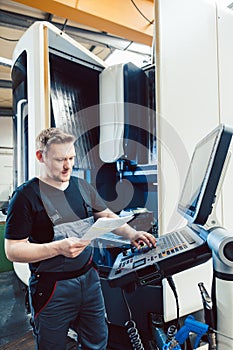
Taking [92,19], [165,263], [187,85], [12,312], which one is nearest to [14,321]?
[12,312]

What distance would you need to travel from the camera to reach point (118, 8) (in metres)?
2.73

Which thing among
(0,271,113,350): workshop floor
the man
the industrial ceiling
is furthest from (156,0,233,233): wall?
(0,271,113,350): workshop floor

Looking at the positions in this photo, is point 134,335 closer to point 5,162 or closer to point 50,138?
point 50,138

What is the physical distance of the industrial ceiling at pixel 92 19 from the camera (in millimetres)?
2490

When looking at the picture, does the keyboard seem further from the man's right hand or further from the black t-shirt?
the black t-shirt

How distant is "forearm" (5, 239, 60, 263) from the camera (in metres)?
1.17

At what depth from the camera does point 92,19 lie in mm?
2621

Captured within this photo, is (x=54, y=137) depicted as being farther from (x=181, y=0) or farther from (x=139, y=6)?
(x=139, y=6)

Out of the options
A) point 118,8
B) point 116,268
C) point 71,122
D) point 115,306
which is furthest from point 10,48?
point 116,268

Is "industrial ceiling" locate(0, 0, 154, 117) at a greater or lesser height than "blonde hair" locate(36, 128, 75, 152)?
greater

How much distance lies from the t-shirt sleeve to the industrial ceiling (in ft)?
6.24

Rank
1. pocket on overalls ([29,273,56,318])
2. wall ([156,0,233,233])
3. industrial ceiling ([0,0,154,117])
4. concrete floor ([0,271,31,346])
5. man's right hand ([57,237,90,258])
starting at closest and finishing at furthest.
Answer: man's right hand ([57,237,90,258]) < pocket on overalls ([29,273,56,318]) < wall ([156,0,233,233]) < concrete floor ([0,271,31,346]) < industrial ceiling ([0,0,154,117])

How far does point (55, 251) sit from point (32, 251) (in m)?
0.10

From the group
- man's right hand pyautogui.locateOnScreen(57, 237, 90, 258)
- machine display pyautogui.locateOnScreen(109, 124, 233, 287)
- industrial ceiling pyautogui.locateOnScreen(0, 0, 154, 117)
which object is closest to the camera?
machine display pyautogui.locateOnScreen(109, 124, 233, 287)
